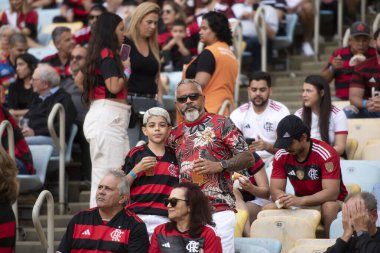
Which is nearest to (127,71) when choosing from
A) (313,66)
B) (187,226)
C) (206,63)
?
(206,63)

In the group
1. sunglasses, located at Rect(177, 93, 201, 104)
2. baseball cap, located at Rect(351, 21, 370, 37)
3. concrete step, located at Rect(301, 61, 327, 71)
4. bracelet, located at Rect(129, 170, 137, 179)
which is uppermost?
baseball cap, located at Rect(351, 21, 370, 37)

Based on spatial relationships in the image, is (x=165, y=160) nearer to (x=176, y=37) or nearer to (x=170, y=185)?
(x=170, y=185)

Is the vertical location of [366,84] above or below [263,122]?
above

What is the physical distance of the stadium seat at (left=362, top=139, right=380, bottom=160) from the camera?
37.7 feet

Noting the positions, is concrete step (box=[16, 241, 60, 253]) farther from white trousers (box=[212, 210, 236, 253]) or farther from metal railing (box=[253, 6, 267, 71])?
metal railing (box=[253, 6, 267, 71])

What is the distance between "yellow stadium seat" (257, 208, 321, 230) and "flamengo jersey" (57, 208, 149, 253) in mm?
1332

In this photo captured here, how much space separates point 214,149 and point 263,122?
2.53 meters

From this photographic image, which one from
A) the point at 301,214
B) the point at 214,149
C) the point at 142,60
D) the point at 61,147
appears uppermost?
the point at 142,60

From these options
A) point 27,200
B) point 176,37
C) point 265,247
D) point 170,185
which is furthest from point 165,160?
point 176,37

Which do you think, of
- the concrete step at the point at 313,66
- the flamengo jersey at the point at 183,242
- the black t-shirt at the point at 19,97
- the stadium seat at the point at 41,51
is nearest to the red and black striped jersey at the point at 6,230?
the flamengo jersey at the point at 183,242

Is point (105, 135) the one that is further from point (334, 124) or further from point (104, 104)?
point (334, 124)

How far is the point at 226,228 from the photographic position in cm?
880

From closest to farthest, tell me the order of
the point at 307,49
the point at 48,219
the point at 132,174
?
1. the point at 132,174
2. the point at 48,219
3. the point at 307,49

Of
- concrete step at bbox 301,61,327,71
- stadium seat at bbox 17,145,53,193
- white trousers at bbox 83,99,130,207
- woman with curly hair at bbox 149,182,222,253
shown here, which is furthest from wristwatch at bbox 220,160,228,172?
concrete step at bbox 301,61,327,71
